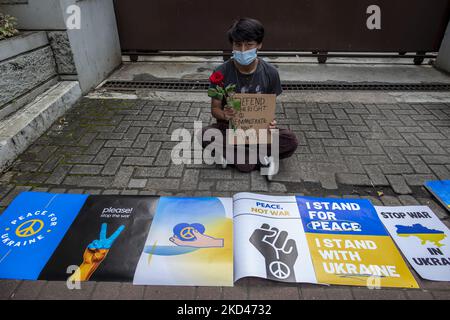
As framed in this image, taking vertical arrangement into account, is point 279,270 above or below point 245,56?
below

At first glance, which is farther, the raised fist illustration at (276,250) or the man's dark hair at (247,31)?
the man's dark hair at (247,31)

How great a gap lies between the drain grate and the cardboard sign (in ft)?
7.60

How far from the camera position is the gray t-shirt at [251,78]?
9.60ft

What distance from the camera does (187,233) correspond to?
243 centimetres

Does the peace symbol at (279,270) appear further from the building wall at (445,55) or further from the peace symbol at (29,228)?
the building wall at (445,55)

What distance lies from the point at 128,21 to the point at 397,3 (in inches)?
187

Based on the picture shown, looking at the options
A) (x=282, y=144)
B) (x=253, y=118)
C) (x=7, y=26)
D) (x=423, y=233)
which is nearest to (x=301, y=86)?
(x=282, y=144)

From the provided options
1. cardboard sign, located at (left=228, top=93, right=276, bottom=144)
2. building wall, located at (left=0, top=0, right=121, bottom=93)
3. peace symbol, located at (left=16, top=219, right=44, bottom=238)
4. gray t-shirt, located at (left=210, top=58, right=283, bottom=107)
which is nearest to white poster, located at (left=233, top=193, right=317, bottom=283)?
cardboard sign, located at (left=228, top=93, right=276, bottom=144)

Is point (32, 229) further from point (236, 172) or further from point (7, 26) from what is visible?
point (7, 26)

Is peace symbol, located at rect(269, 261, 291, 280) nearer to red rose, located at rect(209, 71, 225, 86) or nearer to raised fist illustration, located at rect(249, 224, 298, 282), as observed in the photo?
raised fist illustration, located at rect(249, 224, 298, 282)

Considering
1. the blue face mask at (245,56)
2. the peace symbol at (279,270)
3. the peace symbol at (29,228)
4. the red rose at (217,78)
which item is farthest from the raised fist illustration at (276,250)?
the peace symbol at (29,228)

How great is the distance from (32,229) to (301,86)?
4244mm

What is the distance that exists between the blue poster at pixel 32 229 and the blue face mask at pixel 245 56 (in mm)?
1854
